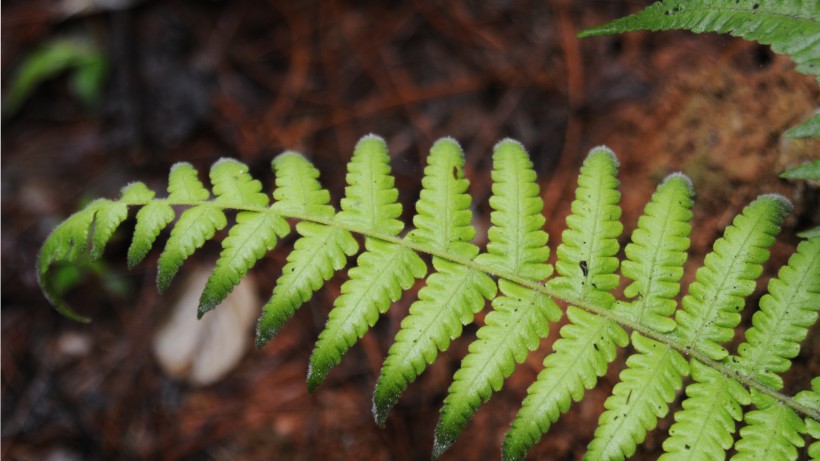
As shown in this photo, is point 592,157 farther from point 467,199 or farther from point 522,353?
point 522,353

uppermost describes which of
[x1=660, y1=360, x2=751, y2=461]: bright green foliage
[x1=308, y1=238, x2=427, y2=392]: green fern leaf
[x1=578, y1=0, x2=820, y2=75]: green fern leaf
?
[x1=578, y1=0, x2=820, y2=75]: green fern leaf

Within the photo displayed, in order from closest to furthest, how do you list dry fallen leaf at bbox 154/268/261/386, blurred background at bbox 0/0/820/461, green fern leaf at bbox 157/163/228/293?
green fern leaf at bbox 157/163/228/293, blurred background at bbox 0/0/820/461, dry fallen leaf at bbox 154/268/261/386

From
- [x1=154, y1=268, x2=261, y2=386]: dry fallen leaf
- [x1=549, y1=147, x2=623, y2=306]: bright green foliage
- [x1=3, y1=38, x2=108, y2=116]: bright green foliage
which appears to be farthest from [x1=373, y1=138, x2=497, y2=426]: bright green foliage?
[x1=3, y1=38, x2=108, y2=116]: bright green foliage

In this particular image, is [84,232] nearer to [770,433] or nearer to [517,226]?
[517,226]

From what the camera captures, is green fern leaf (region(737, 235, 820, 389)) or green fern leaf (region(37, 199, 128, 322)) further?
green fern leaf (region(37, 199, 128, 322))

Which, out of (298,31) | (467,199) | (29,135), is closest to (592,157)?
(467,199)

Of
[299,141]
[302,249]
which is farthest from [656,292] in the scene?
[299,141]

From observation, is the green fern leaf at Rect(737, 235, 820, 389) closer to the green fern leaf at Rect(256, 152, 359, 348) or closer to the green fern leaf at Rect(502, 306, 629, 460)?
the green fern leaf at Rect(502, 306, 629, 460)
